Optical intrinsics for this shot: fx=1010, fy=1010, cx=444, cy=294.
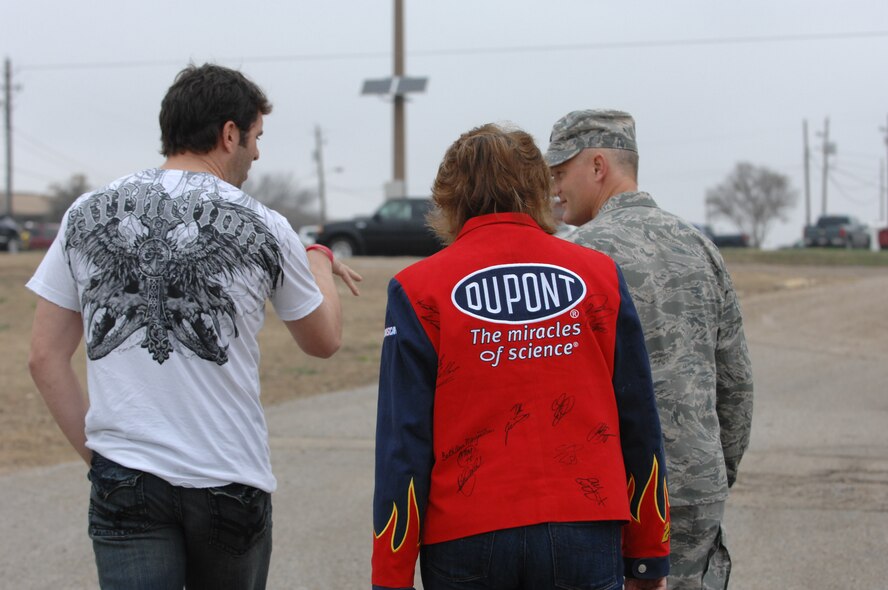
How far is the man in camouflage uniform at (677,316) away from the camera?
282 centimetres

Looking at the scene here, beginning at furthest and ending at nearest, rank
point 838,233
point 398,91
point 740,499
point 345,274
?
point 838,233 → point 398,91 → point 740,499 → point 345,274

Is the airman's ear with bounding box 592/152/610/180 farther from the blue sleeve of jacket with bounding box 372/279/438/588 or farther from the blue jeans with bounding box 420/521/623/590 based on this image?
the blue jeans with bounding box 420/521/623/590

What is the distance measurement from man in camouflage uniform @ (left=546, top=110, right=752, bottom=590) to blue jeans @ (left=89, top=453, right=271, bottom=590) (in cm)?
118

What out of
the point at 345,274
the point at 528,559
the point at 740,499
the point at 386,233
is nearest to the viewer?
the point at 528,559

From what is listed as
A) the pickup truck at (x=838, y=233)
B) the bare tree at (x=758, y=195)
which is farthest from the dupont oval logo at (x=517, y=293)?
the bare tree at (x=758, y=195)

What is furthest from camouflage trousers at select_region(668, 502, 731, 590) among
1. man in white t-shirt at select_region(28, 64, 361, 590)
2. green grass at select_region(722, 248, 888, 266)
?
green grass at select_region(722, 248, 888, 266)

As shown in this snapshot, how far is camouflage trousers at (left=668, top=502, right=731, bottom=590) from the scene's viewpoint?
286cm

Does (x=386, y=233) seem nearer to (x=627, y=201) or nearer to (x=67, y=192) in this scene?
(x=627, y=201)

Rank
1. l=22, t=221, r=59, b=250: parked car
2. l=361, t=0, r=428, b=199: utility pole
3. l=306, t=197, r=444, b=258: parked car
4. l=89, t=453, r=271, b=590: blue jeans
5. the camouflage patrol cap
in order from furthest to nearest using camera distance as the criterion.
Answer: l=22, t=221, r=59, b=250: parked car
l=361, t=0, r=428, b=199: utility pole
l=306, t=197, r=444, b=258: parked car
the camouflage patrol cap
l=89, t=453, r=271, b=590: blue jeans

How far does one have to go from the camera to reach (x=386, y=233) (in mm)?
23594

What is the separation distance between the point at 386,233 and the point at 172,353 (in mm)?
21349

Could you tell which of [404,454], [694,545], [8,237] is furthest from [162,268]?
[8,237]

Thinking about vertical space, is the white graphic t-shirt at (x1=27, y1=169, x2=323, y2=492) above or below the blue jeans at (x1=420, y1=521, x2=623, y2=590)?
above

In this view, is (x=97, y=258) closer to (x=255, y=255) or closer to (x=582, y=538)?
(x=255, y=255)
